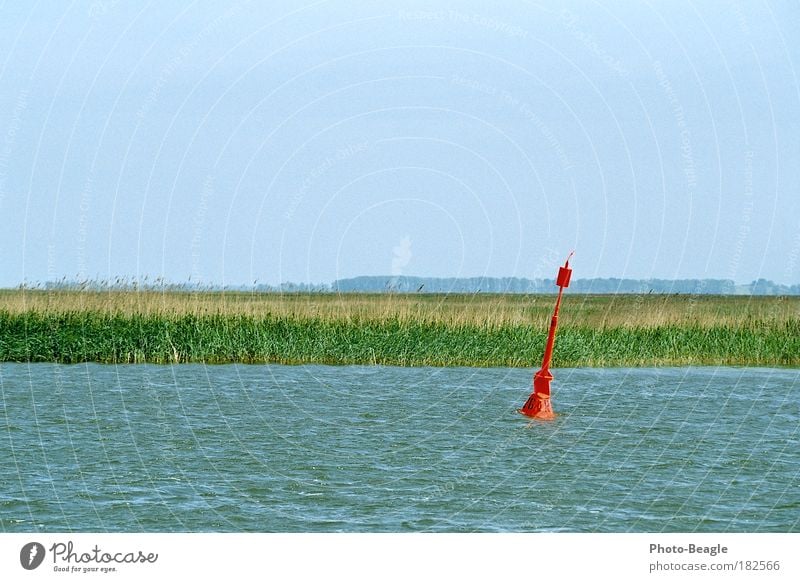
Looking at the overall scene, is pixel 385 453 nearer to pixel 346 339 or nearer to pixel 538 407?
pixel 538 407

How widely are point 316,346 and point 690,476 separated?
1643cm

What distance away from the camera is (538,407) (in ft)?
70.2

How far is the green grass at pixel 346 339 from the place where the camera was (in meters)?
32.0

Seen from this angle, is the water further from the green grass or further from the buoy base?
the green grass

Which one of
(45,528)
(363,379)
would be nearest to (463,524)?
(45,528)

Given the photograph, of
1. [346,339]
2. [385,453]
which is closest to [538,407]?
[385,453]

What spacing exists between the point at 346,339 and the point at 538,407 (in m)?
11.7

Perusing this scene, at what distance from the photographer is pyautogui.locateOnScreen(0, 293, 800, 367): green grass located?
32.0 meters

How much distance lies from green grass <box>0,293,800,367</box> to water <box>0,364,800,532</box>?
207cm

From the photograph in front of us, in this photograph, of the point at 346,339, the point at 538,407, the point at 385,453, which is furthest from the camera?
the point at 346,339

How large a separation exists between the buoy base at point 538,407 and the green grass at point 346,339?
1046cm

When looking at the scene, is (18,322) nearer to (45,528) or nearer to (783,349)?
(45,528)

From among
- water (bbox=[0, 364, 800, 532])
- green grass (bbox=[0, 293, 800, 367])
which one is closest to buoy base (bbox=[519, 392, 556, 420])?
water (bbox=[0, 364, 800, 532])

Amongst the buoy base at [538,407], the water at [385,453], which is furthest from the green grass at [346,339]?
the buoy base at [538,407]
